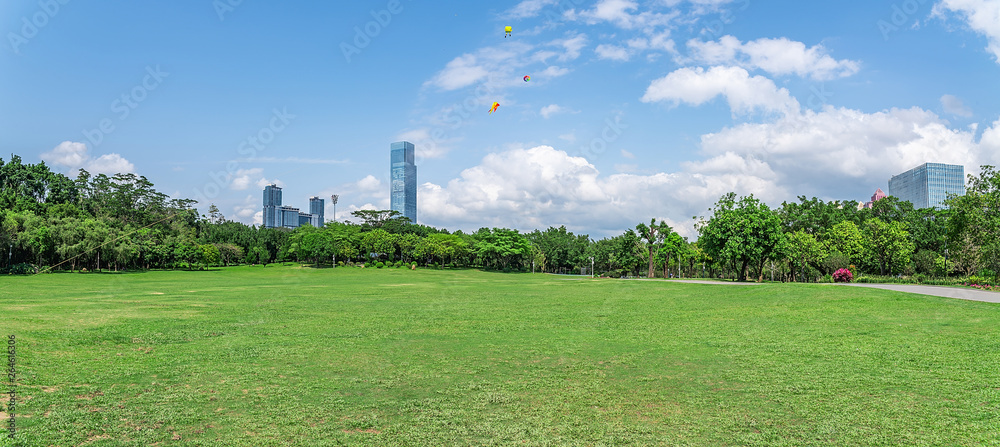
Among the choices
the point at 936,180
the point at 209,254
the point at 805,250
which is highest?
the point at 936,180

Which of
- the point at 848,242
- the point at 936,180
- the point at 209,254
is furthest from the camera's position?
the point at 936,180

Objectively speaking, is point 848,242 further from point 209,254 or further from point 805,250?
point 209,254

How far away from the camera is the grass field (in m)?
→ 6.64

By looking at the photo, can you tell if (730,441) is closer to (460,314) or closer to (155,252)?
(460,314)

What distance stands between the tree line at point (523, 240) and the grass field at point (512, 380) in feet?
38.7

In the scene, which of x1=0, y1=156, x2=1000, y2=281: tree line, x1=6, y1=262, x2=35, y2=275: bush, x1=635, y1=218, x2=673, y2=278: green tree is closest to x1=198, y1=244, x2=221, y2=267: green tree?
x1=0, y1=156, x2=1000, y2=281: tree line

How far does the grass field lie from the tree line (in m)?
11.8

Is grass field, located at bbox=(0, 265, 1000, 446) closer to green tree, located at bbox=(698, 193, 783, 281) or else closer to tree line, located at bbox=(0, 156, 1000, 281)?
tree line, located at bbox=(0, 156, 1000, 281)

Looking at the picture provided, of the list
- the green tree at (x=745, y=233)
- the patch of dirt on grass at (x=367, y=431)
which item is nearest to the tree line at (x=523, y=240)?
the green tree at (x=745, y=233)

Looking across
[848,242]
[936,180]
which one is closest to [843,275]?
[848,242]

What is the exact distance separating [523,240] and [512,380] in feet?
285

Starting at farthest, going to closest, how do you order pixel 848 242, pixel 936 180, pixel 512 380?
pixel 936 180 → pixel 848 242 → pixel 512 380

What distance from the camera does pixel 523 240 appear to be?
96.1 meters

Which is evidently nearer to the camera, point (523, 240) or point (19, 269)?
point (19, 269)
